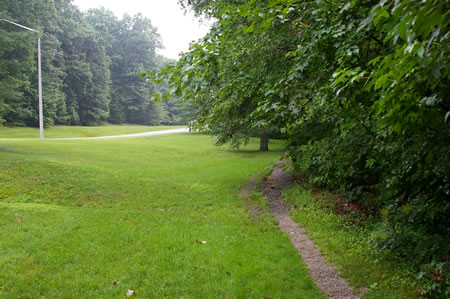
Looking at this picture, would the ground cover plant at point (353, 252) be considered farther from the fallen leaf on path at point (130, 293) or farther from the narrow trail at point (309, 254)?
the fallen leaf on path at point (130, 293)

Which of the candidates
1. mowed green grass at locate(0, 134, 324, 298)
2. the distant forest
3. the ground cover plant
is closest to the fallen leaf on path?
mowed green grass at locate(0, 134, 324, 298)

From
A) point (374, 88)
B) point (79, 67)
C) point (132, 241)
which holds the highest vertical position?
point (79, 67)

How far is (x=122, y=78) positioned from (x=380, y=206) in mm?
64022

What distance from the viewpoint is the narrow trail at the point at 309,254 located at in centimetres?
407

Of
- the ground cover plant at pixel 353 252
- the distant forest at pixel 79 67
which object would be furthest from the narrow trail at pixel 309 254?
the distant forest at pixel 79 67

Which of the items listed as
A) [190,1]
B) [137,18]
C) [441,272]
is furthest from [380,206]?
[137,18]

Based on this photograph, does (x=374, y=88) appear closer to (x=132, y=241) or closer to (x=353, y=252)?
(x=353, y=252)

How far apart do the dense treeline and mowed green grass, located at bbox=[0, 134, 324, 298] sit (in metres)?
1.73

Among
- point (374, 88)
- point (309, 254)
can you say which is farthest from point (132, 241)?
point (374, 88)

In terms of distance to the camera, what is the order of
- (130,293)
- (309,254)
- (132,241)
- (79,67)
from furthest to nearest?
1. (79,67)
2. (132,241)
3. (309,254)
4. (130,293)

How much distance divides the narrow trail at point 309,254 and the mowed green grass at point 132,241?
0.17 metres

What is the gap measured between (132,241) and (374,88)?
191 inches

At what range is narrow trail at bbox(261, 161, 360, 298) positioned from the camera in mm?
4066

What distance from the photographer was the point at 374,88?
7.13ft
